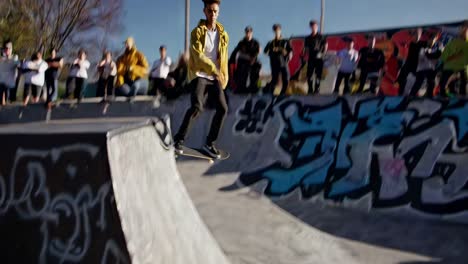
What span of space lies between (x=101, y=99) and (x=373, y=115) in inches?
282

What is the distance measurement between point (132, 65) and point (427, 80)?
6.28 metres

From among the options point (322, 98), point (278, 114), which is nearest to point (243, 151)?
point (278, 114)

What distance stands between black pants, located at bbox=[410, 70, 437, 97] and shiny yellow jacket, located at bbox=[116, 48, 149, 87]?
19.1 ft

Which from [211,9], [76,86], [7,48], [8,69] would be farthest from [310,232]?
[7,48]

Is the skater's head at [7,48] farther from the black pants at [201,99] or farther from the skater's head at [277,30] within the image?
the black pants at [201,99]

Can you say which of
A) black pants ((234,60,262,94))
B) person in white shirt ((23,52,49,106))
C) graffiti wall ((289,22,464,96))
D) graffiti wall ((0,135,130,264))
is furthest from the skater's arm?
person in white shirt ((23,52,49,106))

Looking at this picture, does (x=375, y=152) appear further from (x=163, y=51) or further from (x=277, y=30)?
(x=163, y=51)

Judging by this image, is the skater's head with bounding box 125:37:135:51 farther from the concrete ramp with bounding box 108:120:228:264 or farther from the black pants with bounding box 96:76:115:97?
the concrete ramp with bounding box 108:120:228:264

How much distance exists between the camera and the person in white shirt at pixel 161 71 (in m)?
10.6

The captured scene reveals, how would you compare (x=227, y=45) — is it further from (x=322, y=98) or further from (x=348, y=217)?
(x=322, y=98)

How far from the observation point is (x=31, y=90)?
11219 millimetres

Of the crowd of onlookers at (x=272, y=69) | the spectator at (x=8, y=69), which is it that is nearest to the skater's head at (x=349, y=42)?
the crowd of onlookers at (x=272, y=69)

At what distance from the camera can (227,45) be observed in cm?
478

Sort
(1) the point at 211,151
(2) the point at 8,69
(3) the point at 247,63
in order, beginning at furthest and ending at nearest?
1. (2) the point at 8,69
2. (3) the point at 247,63
3. (1) the point at 211,151
